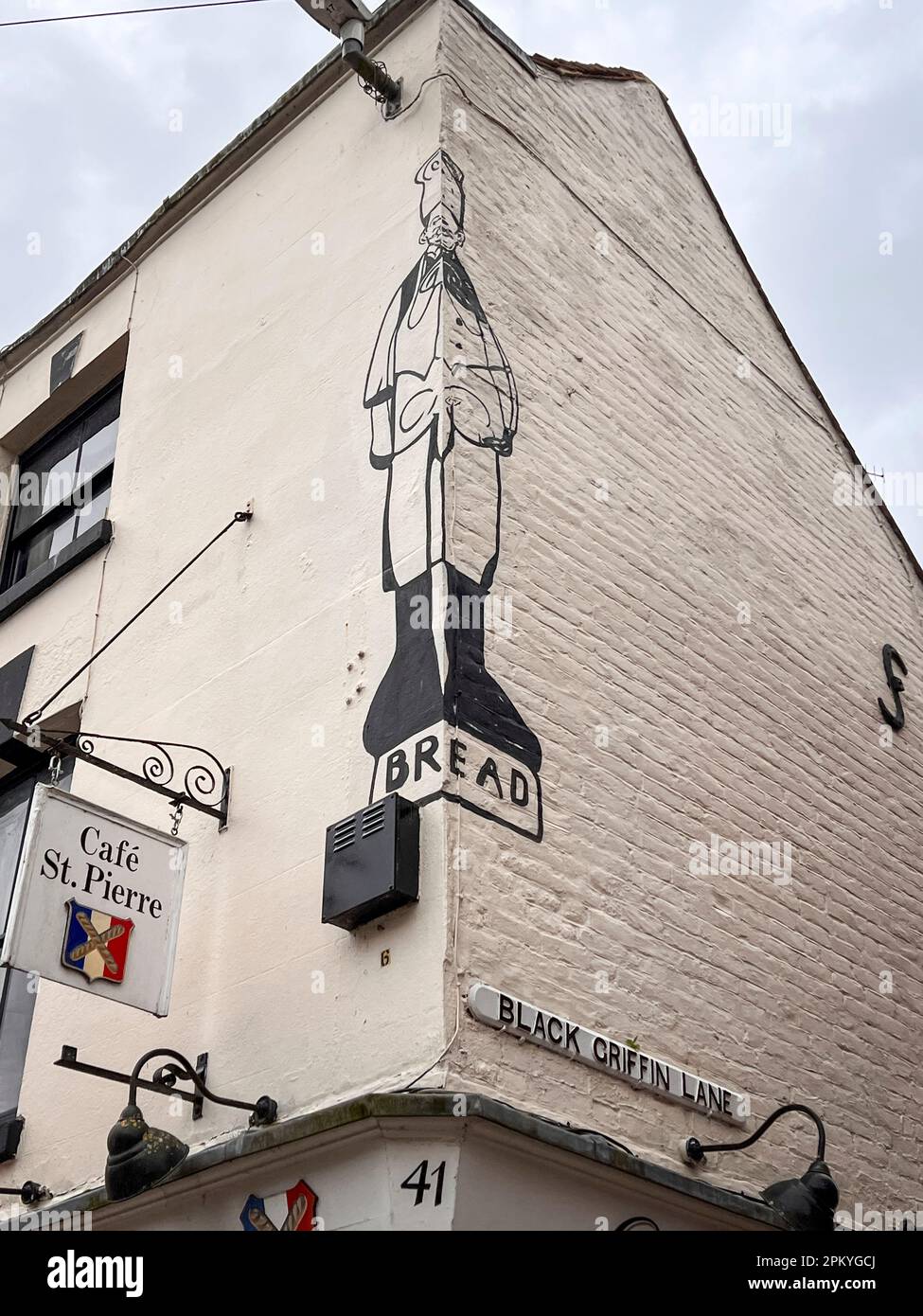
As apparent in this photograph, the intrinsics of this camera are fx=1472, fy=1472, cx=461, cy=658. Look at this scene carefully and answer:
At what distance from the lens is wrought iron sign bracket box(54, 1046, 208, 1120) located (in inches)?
203

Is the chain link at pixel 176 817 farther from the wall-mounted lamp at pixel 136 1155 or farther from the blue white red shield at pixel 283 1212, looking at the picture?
the blue white red shield at pixel 283 1212

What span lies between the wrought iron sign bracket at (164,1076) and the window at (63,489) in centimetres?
393

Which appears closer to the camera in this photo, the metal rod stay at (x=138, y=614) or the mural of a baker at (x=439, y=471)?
the mural of a baker at (x=439, y=471)

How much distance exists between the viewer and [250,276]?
8.37m

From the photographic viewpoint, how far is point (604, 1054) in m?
5.57

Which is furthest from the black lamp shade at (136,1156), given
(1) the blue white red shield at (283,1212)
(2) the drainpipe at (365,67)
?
(2) the drainpipe at (365,67)

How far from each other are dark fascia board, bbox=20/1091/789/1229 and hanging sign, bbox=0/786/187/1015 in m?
0.65

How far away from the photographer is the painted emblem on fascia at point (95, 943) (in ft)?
17.3

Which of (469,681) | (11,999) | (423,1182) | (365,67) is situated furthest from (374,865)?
(365,67)

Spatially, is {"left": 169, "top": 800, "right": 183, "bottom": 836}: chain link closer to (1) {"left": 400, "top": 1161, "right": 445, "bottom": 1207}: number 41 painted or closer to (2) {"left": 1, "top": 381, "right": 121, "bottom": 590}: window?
(1) {"left": 400, "top": 1161, "right": 445, "bottom": 1207}: number 41 painted

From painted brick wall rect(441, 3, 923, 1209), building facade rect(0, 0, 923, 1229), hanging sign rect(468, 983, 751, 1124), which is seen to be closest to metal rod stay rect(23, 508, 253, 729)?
building facade rect(0, 0, 923, 1229)

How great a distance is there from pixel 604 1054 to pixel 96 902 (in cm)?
199
